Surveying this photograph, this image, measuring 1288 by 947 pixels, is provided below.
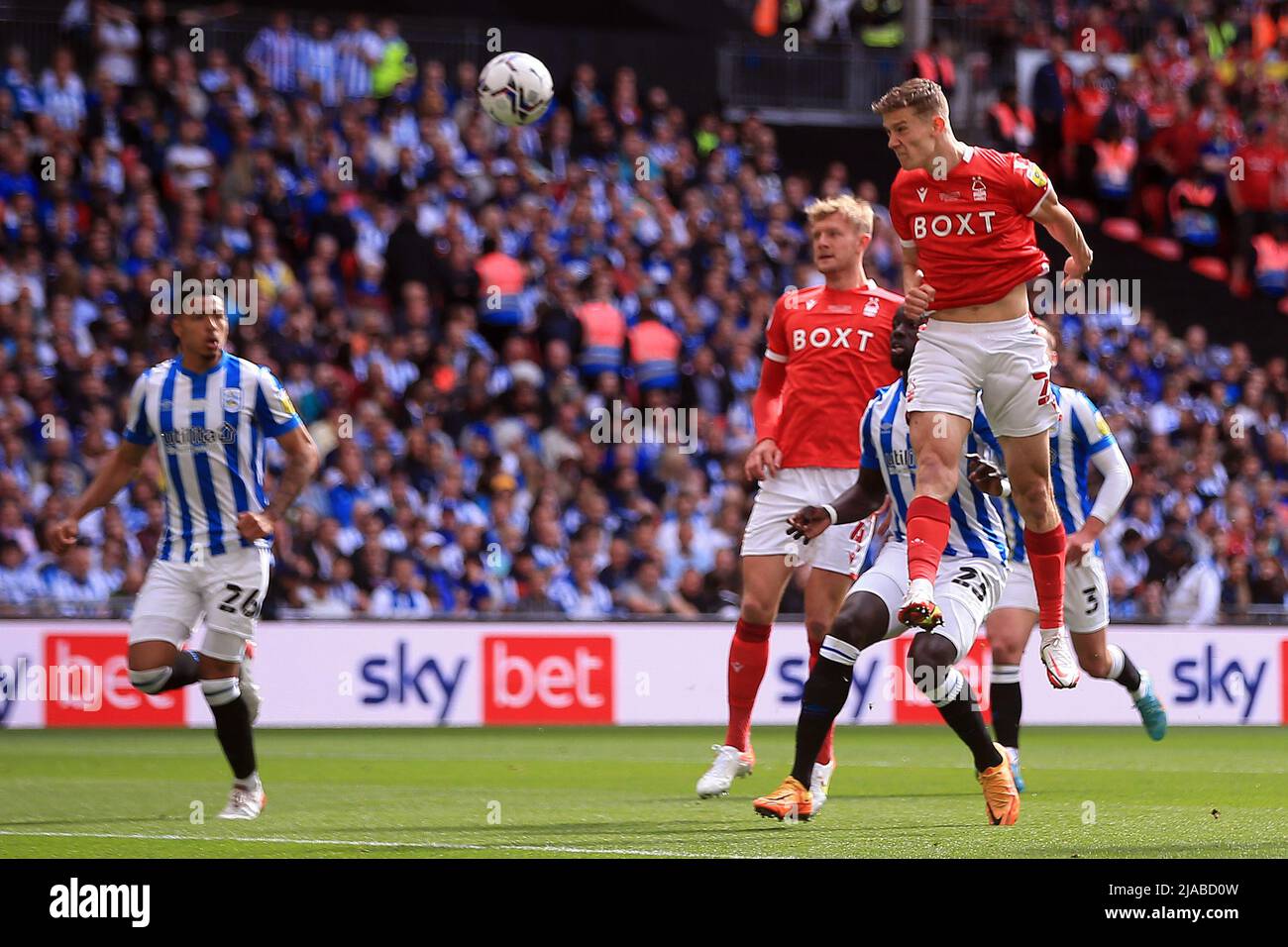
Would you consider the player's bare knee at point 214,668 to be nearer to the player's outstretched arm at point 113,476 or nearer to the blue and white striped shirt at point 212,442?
the blue and white striped shirt at point 212,442

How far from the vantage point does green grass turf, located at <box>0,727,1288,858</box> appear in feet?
25.1

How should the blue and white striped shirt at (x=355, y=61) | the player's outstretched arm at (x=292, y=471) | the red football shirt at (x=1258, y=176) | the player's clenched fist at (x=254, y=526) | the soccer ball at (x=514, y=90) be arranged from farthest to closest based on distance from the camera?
the red football shirt at (x=1258, y=176) → the blue and white striped shirt at (x=355, y=61) → the soccer ball at (x=514, y=90) → the player's outstretched arm at (x=292, y=471) → the player's clenched fist at (x=254, y=526)

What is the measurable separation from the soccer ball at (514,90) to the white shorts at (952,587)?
15.4 feet

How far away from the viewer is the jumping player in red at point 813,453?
32.2 feet

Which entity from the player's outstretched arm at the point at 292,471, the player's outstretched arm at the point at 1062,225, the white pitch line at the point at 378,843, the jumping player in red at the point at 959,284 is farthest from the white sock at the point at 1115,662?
the player's outstretched arm at the point at 292,471

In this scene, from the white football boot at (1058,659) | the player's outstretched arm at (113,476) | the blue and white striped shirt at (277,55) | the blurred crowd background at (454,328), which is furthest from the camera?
the blue and white striped shirt at (277,55)

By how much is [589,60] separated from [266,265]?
610cm

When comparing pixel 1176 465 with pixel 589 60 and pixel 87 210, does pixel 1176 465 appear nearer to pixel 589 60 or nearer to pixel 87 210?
pixel 589 60

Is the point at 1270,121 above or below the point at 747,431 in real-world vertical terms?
above

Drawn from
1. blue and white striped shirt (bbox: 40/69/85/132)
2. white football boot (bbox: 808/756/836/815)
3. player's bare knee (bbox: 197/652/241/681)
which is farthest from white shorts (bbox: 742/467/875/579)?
blue and white striped shirt (bbox: 40/69/85/132)

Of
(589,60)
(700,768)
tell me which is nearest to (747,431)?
(589,60)

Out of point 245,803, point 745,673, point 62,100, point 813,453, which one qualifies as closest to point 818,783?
point 745,673

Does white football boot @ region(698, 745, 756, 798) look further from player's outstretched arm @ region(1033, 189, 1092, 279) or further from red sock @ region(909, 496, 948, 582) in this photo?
player's outstretched arm @ region(1033, 189, 1092, 279)

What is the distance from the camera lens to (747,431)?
19.5 meters
